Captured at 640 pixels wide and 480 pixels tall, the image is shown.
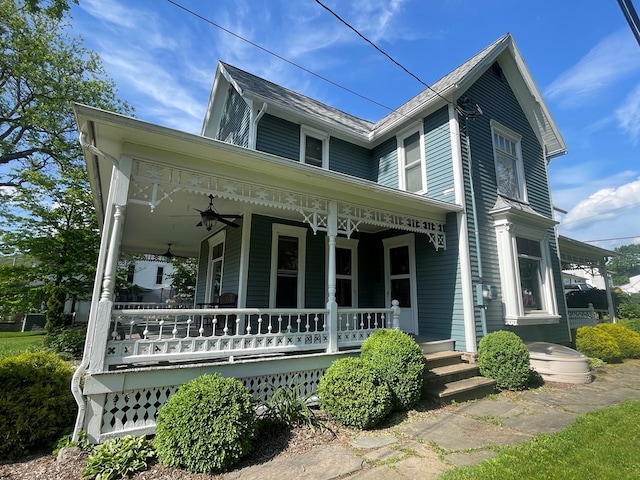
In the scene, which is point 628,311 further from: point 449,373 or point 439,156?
point 449,373

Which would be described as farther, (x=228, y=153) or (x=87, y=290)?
(x=87, y=290)

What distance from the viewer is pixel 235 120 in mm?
9297

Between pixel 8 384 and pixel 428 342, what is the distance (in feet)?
21.1

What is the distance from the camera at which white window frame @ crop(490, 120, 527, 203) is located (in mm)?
8688

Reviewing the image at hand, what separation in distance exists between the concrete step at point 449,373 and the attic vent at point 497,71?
828cm

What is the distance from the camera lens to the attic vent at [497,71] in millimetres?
9227

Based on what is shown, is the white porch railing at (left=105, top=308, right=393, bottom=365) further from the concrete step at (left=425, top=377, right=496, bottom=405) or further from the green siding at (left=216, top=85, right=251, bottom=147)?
the green siding at (left=216, top=85, right=251, bottom=147)

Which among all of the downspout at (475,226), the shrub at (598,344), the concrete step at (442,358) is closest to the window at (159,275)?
the concrete step at (442,358)

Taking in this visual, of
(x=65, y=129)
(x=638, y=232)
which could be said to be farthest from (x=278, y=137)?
(x=638, y=232)

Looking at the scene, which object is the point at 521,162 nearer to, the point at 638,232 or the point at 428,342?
the point at 428,342

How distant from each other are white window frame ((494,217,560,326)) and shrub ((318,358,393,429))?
455cm

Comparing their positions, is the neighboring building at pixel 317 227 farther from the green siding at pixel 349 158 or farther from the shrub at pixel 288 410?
the shrub at pixel 288 410

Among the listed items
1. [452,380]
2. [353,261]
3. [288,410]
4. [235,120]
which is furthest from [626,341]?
[235,120]

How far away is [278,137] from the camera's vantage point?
8.37 meters
